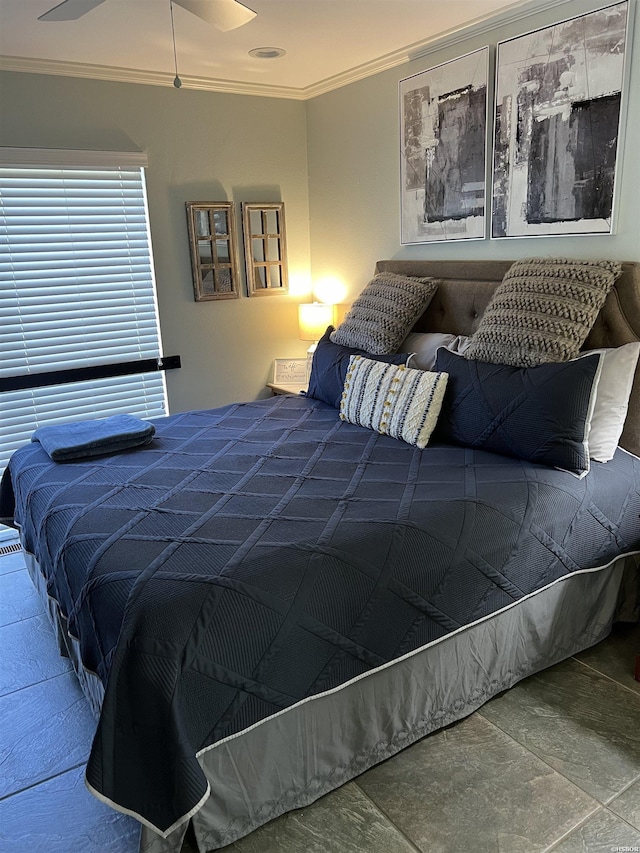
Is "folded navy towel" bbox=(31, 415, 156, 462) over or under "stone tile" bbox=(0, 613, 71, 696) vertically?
over

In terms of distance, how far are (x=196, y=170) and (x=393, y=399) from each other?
214cm

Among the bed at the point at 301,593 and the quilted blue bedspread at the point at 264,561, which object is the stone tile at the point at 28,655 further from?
the quilted blue bedspread at the point at 264,561

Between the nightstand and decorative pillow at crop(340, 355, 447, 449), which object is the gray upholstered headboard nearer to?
decorative pillow at crop(340, 355, 447, 449)

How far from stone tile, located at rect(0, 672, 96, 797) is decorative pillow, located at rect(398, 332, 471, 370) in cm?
194

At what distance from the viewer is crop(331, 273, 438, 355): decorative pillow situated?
10.3 feet

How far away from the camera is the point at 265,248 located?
424 centimetres

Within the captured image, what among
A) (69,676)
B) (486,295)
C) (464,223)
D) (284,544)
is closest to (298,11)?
(464,223)

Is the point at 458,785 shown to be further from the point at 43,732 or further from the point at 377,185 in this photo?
the point at 377,185

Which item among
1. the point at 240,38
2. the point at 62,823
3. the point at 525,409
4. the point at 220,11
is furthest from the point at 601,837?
the point at 240,38

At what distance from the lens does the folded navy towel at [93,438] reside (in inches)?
102

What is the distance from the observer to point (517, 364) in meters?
2.47

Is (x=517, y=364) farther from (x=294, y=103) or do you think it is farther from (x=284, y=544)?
(x=294, y=103)

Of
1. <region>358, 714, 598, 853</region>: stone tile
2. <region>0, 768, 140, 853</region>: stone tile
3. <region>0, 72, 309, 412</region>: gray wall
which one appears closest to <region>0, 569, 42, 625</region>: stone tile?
<region>0, 768, 140, 853</region>: stone tile

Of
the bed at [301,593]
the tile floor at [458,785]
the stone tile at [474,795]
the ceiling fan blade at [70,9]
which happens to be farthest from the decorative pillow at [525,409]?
the ceiling fan blade at [70,9]
